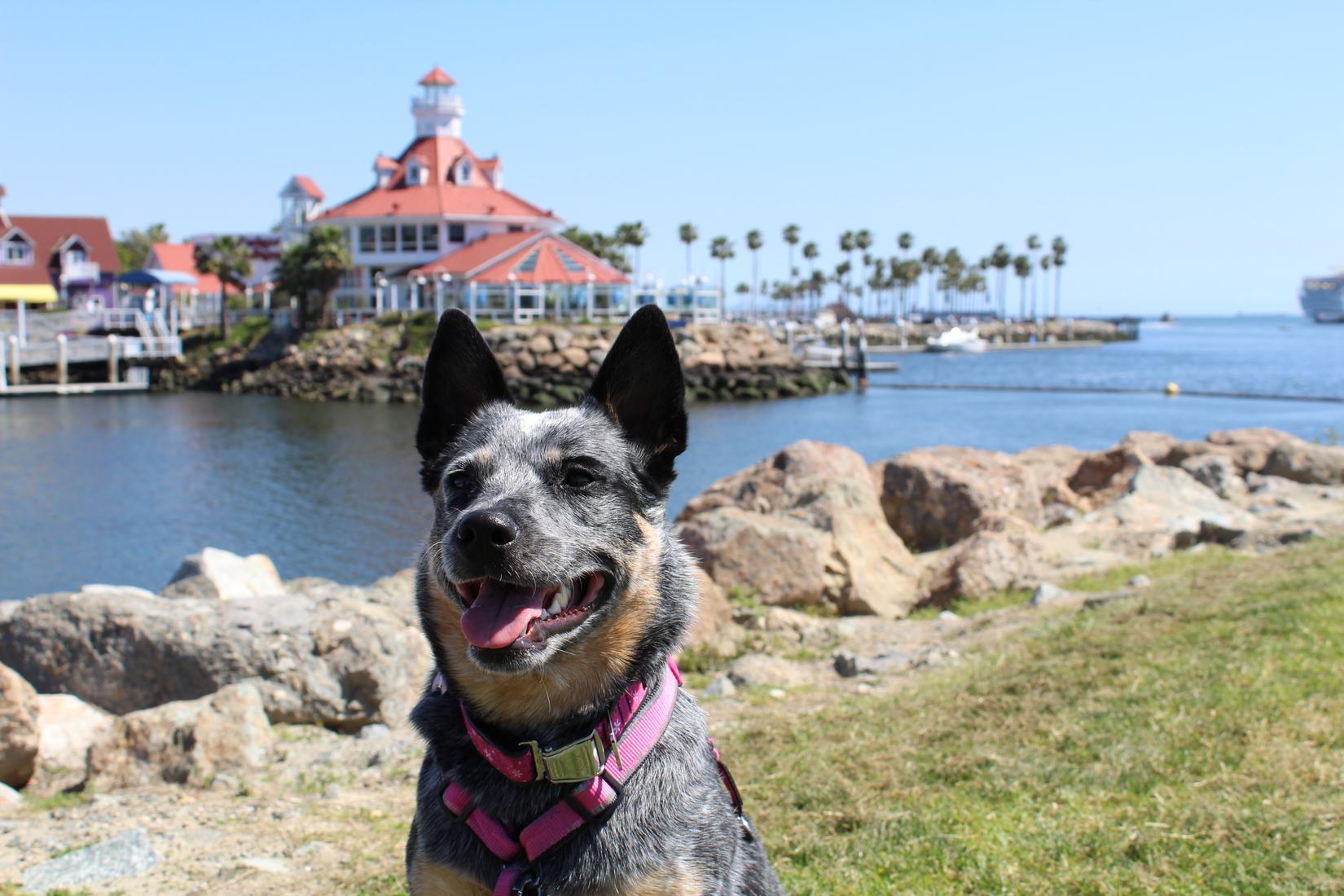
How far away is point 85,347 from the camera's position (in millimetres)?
70625

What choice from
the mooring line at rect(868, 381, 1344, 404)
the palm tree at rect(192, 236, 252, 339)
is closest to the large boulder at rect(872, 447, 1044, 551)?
the mooring line at rect(868, 381, 1344, 404)

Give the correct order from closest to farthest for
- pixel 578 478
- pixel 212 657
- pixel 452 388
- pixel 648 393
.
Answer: pixel 578 478 → pixel 648 393 → pixel 452 388 → pixel 212 657

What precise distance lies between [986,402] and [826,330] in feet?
205

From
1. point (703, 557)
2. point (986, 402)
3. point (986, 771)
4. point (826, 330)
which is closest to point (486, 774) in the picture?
point (986, 771)

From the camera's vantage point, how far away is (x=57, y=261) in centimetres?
8481

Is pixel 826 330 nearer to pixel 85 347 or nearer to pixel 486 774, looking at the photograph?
pixel 85 347

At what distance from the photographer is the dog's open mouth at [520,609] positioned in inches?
142

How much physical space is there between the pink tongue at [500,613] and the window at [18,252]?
9190 centimetres

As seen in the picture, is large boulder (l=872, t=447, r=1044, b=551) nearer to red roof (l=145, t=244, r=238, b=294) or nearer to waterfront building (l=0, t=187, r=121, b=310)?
waterfront building (l=0, t=187, r=121, b=310)

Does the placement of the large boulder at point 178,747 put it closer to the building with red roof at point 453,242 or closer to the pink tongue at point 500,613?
the pink tongue at point 500,613

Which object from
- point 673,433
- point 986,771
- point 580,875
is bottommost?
point 986,771

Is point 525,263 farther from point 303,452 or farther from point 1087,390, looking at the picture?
point 1087,390

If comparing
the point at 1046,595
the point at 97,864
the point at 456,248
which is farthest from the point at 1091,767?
the point at 456,248

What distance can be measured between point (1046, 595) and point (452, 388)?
9.63 metres
